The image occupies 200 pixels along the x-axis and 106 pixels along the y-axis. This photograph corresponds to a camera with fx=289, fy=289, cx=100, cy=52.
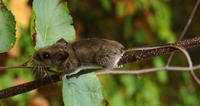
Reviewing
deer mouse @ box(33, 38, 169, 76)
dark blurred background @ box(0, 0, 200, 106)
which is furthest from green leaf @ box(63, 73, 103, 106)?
dark blurred background @ box(0, 0, 200, 106)

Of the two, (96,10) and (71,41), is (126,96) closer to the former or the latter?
(96,10)

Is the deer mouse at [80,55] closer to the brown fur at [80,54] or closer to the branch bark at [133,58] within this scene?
the brown fur at [80,54]

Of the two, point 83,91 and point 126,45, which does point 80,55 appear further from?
point 126,45

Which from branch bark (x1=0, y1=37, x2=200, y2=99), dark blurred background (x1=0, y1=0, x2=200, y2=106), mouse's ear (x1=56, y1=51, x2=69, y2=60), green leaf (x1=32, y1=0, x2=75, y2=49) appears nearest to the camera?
branch bark (x1=0, y1=37, x2=200, y2=99)

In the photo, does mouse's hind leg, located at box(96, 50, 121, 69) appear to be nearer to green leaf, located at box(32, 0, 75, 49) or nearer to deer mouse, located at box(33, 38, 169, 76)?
deer mouse, located at box(33, 38, 169, 76)

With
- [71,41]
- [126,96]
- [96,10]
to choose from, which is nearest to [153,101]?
[126,96]

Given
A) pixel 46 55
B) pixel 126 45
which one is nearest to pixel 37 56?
pixel 46 55

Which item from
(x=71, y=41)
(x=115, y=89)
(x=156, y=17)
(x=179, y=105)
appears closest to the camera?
(x=71, y=41)

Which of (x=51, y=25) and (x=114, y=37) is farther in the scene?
(x=114, y=37)

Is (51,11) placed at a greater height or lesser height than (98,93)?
greater
